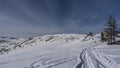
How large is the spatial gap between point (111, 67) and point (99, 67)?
73cm

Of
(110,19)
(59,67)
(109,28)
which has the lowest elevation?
(59,67)

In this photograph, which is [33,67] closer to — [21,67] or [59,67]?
[21,67]

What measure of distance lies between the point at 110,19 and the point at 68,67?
4959 cm

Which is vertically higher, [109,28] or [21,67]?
[109,28]

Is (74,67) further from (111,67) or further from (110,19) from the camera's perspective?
(110,19)

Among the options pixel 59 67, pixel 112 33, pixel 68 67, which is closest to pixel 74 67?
pixel 68 67

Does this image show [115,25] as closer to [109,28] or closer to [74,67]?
[109,28]

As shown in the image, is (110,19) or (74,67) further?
(110,19)

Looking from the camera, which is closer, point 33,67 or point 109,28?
point 33,67

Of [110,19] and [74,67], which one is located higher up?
[110,19]

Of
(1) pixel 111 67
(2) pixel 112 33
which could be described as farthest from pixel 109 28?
(1) pixel 111 67

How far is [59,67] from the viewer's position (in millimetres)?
9438

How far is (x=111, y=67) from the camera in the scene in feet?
30.1

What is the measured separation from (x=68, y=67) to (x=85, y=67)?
1.08 m
